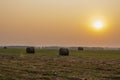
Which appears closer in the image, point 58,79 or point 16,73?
point 58,79

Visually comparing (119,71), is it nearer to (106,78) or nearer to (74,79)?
(106,78)

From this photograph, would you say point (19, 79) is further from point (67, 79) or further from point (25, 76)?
A: point (67, 79)

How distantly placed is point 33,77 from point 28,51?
43958 mm

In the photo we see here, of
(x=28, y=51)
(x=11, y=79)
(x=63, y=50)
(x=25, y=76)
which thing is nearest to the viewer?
(x=11, y=79)

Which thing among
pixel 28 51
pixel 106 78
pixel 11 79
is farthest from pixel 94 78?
pixel 28 51

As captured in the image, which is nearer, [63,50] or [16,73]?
[16,73]

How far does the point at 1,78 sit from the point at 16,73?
3.03 meters

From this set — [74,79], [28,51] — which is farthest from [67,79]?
[28,51]

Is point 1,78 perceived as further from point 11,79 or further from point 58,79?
point 58,79

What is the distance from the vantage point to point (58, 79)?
69.7 ft

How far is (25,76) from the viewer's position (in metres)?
22.4

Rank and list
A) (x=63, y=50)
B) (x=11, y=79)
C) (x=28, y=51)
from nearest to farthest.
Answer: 1. (x=11, y=79)
2. (x=63, y=50)
3. (x=28, y=51)

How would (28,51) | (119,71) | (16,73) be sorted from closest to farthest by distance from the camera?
(16,73), (119,71), (28,51)

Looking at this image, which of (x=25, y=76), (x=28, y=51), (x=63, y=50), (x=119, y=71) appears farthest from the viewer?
(x=28, y=51)
